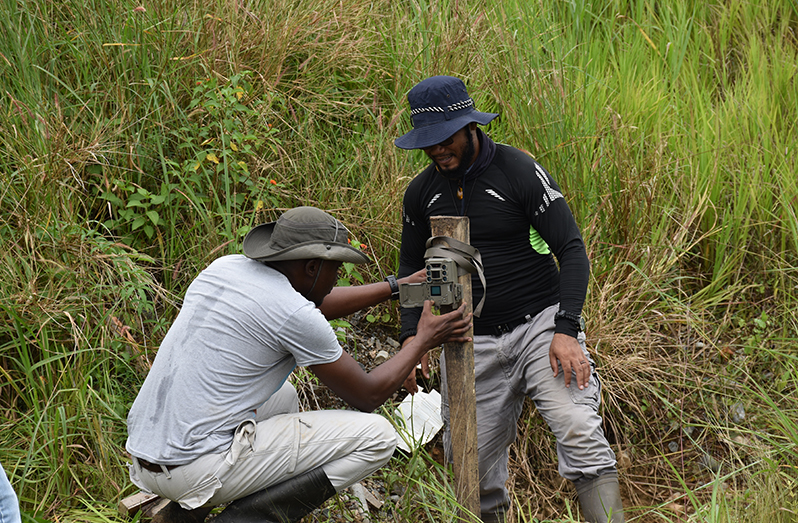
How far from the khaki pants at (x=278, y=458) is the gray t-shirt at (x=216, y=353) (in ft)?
0.24

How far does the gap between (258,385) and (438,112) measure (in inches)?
54.4

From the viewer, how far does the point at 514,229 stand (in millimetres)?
3121

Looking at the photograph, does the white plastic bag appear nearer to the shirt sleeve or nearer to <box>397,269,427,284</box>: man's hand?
the shirt sleeve

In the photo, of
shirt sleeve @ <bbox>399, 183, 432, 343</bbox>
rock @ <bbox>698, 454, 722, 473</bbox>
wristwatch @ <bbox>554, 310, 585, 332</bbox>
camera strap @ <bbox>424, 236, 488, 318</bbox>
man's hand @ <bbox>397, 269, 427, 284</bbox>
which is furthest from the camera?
rock @ <bbox>698, 454, 722, 473</bbox>

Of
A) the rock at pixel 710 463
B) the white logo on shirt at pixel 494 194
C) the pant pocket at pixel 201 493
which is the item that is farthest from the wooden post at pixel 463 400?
the rock at pixel 710 463

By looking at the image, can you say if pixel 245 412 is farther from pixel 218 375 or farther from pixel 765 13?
pixel 765 13

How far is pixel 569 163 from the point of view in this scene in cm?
444

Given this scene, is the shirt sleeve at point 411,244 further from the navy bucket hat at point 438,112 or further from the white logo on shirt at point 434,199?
the navy bucket hat at point 438,112

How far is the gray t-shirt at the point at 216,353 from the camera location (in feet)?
8.73

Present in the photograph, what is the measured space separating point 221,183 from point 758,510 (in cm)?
328

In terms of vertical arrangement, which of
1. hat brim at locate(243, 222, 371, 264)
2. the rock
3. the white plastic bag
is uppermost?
hat brim at locate(243, 222, 371, 264)

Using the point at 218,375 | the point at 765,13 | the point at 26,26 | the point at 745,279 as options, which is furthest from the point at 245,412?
the point at 765,13

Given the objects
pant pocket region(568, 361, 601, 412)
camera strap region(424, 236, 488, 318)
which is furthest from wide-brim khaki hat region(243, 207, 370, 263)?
pant pocket region(568, 361, 601, 412)

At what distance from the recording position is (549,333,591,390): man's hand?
9.47 feet
